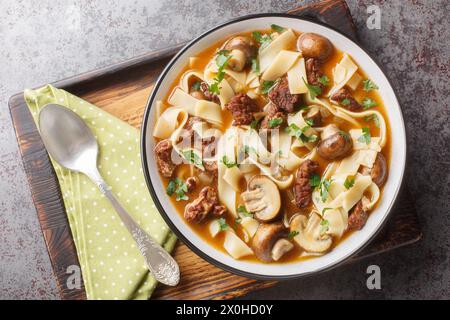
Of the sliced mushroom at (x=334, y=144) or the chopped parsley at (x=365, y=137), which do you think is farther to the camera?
the chopped parsley at (x=365, y=137)

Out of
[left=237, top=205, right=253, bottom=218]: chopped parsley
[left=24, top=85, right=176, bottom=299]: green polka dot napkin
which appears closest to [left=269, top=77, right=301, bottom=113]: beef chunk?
[left=237, top=205, right=253, bottom=218]: chopped parsley

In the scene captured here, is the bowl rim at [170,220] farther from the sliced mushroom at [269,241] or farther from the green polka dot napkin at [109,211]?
the green polka dot napkin at [109,211]

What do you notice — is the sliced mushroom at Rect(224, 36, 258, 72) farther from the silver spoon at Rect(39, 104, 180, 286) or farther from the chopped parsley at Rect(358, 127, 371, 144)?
the silver spoon at Rect(39, 104, 180, 286)

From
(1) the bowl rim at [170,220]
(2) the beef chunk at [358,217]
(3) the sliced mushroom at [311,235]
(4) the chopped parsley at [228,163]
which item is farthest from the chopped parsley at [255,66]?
(2) the beef chunk at [358,217]

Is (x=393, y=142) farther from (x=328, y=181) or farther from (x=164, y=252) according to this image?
(x=164, y=252)

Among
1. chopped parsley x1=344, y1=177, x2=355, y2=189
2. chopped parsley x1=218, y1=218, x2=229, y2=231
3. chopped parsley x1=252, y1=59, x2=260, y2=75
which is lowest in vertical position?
chopped parsley x1=218, y1=218, x2=229, y2=231

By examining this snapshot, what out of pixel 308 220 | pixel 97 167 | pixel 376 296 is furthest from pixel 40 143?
pixel 376 296
